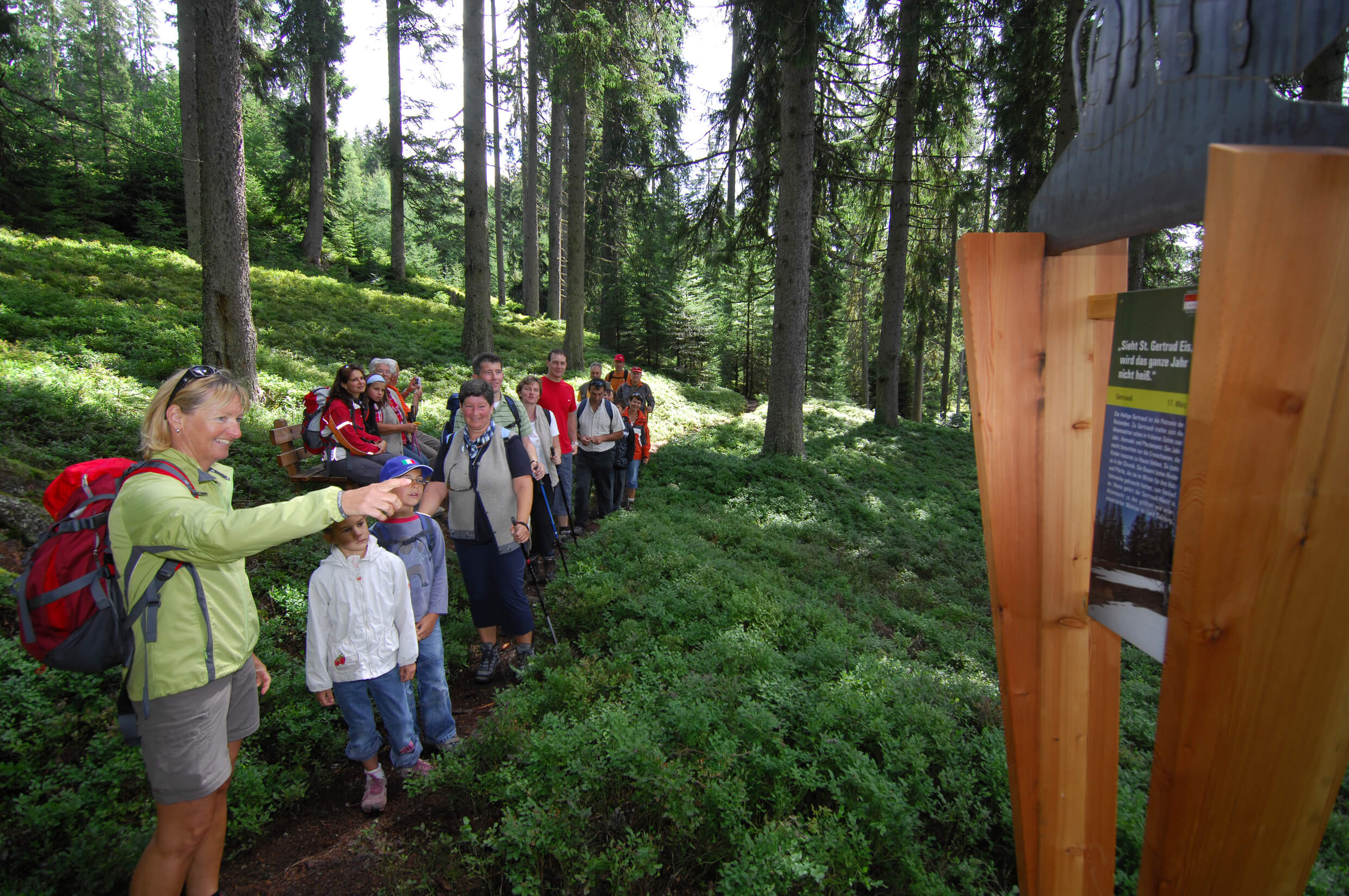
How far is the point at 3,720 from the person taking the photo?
10.3 feet

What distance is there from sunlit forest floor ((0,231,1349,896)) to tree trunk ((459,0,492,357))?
6022 millimetres

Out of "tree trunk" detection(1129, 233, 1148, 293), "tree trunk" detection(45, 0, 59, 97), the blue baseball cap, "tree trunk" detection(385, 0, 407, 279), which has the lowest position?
the blue baseball cap

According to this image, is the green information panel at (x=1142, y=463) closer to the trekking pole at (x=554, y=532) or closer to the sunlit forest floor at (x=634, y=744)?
the sunlit forest floor at (x=634, y=744)

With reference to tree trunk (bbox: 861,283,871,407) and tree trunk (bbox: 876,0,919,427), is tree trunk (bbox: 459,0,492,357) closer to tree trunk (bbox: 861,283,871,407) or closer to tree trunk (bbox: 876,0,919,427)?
tree trunk (bbox: 876,0,919,427)

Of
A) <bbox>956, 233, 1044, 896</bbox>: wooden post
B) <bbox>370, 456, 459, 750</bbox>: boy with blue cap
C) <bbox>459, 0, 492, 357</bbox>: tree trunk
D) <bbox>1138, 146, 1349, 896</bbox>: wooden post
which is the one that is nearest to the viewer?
<bbox>1138, 146, 1349, 896</bbox>: wooden post

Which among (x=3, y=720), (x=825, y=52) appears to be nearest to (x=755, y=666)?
(x=3, y=720)

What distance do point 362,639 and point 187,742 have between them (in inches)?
37.2

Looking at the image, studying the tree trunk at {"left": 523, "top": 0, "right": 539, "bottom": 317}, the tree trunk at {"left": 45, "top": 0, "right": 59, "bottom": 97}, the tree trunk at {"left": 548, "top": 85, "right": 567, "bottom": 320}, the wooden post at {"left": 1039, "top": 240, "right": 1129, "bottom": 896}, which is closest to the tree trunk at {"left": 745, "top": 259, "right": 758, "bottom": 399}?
the tree trunk at {"left": 548, "top": 85, "right": 567, "bottom": 320}

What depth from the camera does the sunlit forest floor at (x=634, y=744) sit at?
2.69 metres

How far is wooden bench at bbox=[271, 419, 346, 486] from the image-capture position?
21.7ft

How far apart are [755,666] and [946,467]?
11.4 m

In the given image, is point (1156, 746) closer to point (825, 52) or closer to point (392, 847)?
point (392, 847)

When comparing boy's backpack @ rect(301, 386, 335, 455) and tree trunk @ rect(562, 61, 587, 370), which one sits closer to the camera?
boy's backpack @ rect(301, 386, 335, 455)

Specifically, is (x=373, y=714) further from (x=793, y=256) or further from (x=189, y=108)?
(x=189, y=108)
